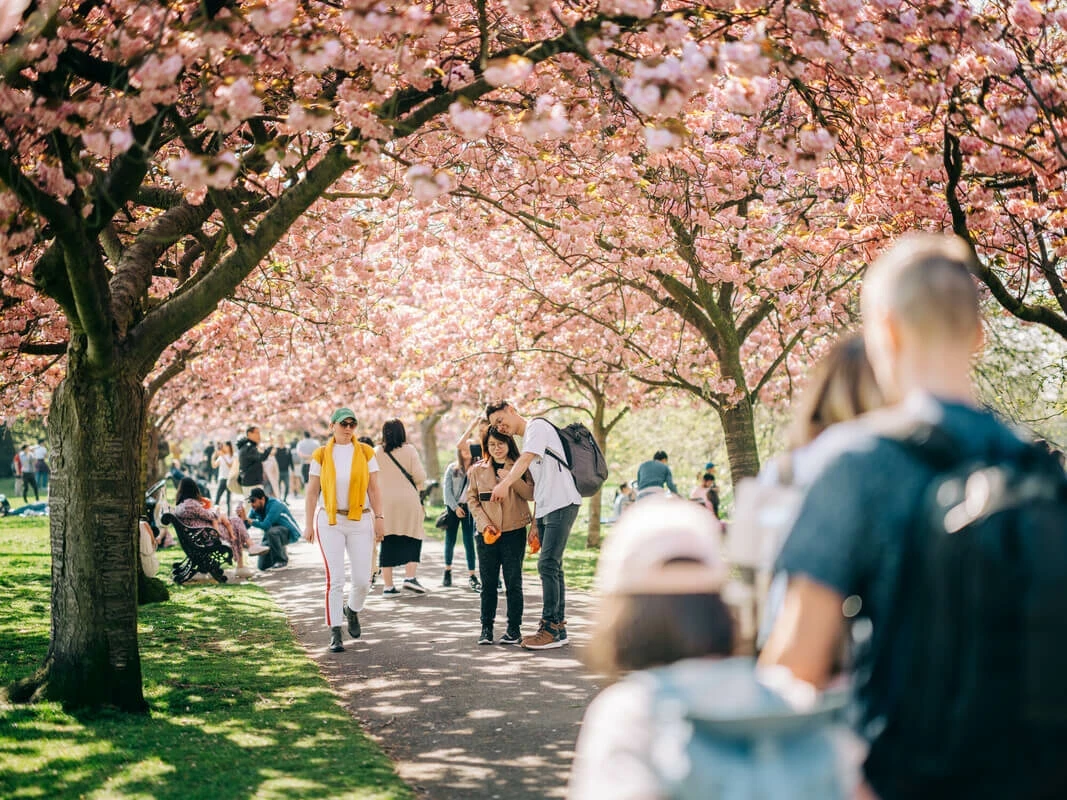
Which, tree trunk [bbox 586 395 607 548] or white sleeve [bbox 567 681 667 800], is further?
tree trunk [bbox 586 395 607 548]

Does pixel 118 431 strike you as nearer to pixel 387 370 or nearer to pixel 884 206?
pixel 884 206

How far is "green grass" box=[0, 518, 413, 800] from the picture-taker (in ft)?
17.8

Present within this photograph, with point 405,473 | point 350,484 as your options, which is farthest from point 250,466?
point 350,484

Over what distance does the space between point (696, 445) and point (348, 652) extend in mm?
25948

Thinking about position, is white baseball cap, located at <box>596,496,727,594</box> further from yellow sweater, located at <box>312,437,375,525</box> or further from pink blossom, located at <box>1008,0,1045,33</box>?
yellow sweater, located at <box>312,437,375,525</box>

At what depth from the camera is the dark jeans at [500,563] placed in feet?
30.5

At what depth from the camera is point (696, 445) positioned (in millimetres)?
34312

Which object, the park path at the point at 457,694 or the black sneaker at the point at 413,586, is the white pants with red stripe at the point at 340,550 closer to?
the park path at the point at 457,694

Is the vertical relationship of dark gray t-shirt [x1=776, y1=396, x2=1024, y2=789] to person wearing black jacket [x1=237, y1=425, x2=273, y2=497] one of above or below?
below

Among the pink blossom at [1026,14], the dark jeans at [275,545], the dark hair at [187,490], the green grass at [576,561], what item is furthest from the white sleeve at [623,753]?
the dark jeans at [275,545]

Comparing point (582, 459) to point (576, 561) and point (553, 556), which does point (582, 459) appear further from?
point (576, 561)

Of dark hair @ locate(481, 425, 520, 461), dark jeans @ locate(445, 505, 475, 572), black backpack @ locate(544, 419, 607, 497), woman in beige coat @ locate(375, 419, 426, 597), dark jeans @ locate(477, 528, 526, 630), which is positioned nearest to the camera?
dark jeans @ locate(477, 528, 526, 630)

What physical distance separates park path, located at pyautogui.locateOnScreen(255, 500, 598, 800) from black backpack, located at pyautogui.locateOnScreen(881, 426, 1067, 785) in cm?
344

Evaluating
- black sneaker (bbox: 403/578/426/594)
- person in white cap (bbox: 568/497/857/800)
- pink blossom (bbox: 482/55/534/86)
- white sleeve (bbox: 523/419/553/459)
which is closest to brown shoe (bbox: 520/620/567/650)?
white sleeve (bbox: 523/419/553/459)
